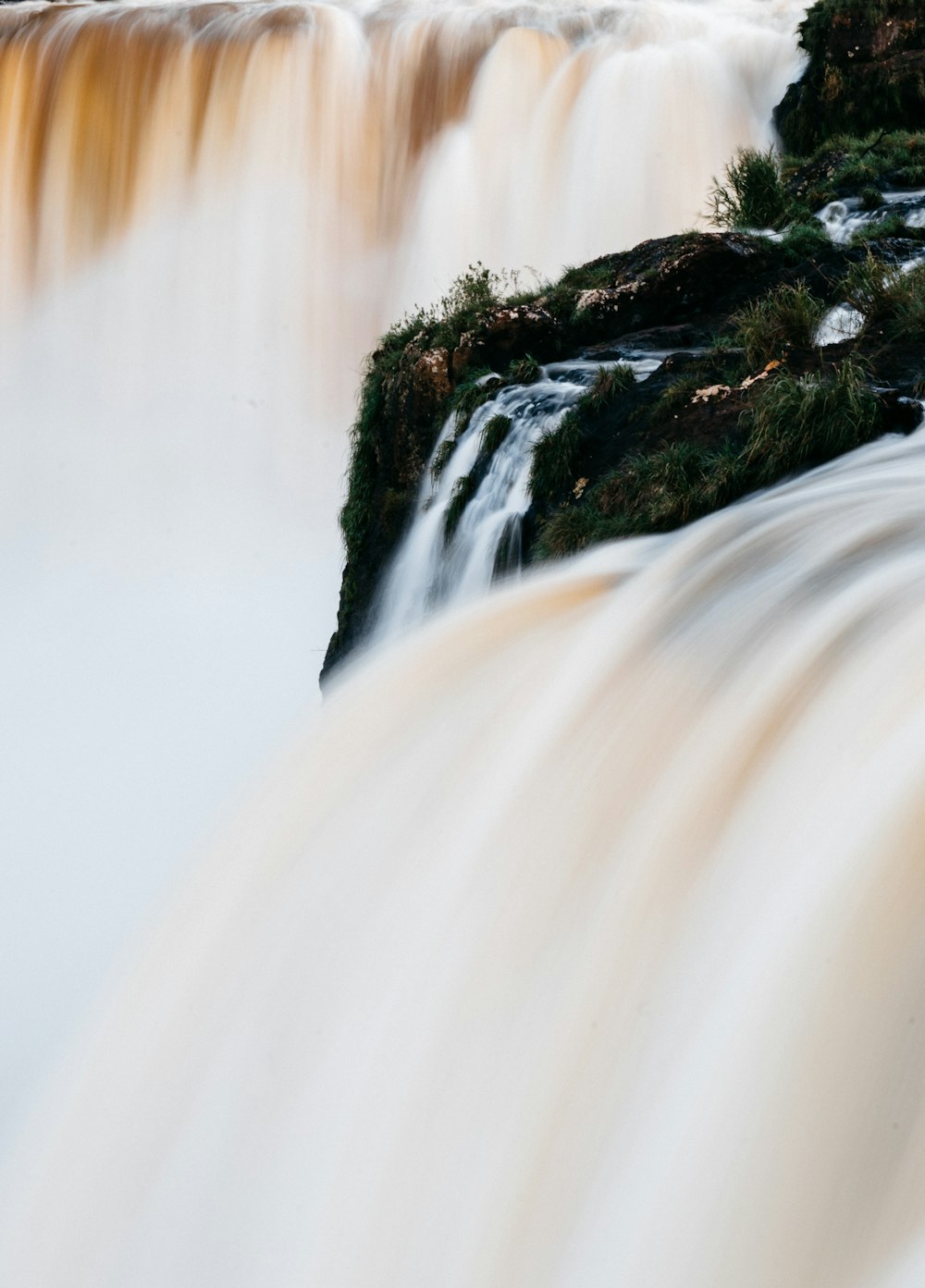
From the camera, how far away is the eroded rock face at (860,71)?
12250mm

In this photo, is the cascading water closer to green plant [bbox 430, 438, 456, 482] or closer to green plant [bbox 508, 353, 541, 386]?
green plant [bbox 430, 438, 456, 482]

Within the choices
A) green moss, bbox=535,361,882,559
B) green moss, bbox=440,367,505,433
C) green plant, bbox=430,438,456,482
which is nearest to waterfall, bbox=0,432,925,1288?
green moss, bbox=535,361,882,559

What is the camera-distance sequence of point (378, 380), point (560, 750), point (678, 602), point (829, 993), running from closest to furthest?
point (829, 993) → point (560, 750) → point (678, 602) → point (378, 380)

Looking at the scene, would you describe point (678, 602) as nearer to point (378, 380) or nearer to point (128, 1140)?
point (128, 1140)

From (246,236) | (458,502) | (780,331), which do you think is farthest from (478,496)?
(246,236)

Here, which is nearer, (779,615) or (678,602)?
(779,615)

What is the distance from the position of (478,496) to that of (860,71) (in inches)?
334

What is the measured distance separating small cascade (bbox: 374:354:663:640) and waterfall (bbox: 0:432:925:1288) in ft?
4.99

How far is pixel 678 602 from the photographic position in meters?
4.57

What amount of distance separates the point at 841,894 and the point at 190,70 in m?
17.0

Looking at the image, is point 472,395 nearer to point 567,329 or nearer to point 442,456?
point 442,456

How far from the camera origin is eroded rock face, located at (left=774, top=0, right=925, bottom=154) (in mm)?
12250

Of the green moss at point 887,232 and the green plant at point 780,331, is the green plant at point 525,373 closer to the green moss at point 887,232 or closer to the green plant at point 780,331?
the green plant at point 780,331

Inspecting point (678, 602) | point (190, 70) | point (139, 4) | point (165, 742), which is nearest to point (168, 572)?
point (165, 742)
